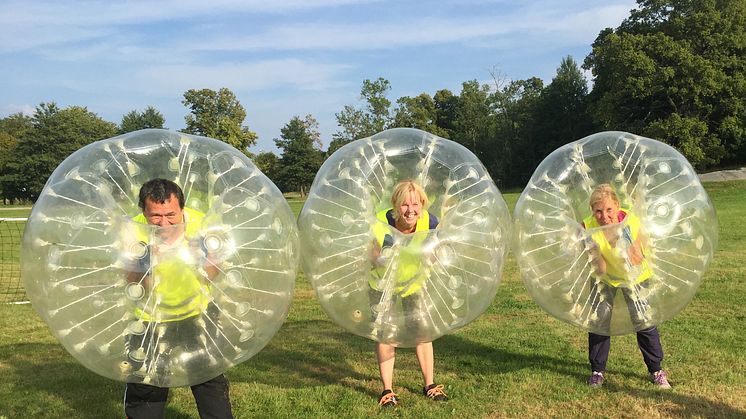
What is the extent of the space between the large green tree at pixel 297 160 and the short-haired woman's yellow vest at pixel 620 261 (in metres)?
66.7

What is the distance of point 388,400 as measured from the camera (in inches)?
194

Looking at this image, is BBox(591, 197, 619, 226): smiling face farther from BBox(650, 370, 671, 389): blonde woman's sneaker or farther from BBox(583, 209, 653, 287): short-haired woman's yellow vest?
BBox(650, 370, 671, 389): blonde woman's sneaker

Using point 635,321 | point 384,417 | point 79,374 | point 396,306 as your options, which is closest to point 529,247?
point 635,321

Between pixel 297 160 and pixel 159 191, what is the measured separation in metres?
69.1

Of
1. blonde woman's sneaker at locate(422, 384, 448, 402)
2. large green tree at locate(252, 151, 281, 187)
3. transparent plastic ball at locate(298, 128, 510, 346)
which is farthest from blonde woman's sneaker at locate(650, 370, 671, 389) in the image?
large green tree at locate(252, 151, 281, 187)

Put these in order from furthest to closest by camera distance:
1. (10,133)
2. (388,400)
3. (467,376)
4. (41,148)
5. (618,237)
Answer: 1. (10,133)
2. (41,148)
3. (467,376)
4. (388,400)
5. (618,237)

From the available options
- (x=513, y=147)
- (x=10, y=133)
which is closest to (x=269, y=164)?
Answer: (x=513, y=147)

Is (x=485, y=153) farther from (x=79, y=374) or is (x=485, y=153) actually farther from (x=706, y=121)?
(x=79, y=374)

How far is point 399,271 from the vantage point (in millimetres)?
3914

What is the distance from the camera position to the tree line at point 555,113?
3825 cm

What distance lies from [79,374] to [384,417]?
309 centimetres

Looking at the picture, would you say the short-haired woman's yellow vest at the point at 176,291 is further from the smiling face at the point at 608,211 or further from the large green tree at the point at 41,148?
the large green tree at the point at 41,148

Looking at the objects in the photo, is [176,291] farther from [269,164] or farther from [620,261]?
[269,164]

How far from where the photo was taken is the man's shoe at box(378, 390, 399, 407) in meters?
4.92
